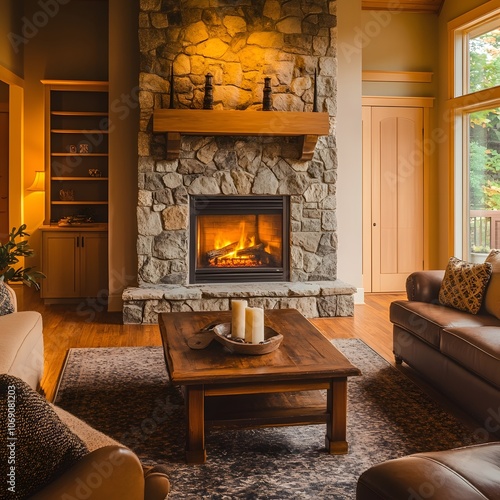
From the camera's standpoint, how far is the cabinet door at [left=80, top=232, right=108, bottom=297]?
21.7 ft

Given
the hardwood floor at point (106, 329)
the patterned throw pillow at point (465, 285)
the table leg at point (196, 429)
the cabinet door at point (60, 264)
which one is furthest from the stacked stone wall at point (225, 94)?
the table leg at point (196, 429)

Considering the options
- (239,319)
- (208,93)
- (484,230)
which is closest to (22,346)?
(239,319)

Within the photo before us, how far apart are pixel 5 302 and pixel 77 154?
3.76 metres

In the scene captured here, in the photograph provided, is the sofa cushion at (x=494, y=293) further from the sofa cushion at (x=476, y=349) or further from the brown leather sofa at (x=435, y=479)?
the brown leather sofa at (x=435, y=479)

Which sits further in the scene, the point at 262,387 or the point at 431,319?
the point at 431,319

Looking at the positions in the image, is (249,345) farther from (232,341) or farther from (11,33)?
(11,33)

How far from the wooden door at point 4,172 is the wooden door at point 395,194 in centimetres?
493

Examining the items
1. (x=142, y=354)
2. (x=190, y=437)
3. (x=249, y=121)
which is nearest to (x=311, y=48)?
(x=249, y=121)

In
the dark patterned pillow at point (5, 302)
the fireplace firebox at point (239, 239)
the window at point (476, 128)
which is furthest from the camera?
the window at point (476, 128)

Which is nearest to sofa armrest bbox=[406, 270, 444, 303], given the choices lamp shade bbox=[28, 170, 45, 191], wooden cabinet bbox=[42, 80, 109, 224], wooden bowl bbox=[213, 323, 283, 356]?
wooden bowl bbox=[213, 323, 283, 356]

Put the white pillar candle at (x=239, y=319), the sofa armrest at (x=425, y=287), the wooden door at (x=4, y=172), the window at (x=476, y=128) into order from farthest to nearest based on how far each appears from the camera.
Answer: the wooden door at (x=4, y=172) < the window at (x=476, y=128) < the sofa armrest at (x=425, y=287) < the white pillar candle at (x=239, y=319)

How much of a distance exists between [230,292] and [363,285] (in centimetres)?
231

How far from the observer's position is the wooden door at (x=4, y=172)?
332 inches

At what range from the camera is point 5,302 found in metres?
3.51
